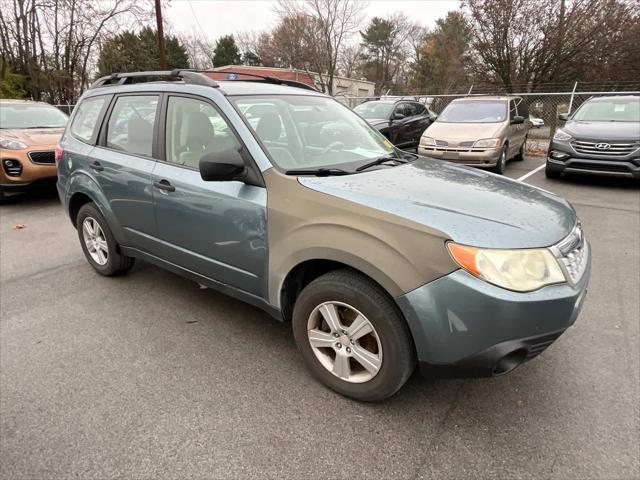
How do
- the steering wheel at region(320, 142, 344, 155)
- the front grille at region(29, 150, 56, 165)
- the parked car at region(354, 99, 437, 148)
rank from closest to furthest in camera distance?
the steering wheel at region(320, 142, 344, 155) → the front grille at region(29, 150, 56, 165) → the parked car at region(354, 99, 437, 148)

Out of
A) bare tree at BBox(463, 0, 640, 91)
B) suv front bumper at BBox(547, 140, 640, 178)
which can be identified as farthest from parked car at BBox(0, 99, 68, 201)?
bare tree at BBox(463, 0, 640, 91)

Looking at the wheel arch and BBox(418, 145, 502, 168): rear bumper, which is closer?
the wheel arch

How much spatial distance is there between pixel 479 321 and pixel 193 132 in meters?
2.25

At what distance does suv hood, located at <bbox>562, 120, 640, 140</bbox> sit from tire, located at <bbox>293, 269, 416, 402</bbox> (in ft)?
23.5

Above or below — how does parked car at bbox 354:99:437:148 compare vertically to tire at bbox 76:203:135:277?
above

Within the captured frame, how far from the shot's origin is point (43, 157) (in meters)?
6.89

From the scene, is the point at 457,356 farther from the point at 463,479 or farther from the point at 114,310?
the point at 114,310

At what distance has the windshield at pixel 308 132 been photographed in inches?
107

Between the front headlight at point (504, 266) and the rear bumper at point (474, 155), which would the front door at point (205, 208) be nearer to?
the front headlight at point (504, 266)

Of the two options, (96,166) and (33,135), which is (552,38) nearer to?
(33,135)

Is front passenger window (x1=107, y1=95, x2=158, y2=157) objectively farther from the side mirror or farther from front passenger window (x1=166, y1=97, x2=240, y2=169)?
the side mirror

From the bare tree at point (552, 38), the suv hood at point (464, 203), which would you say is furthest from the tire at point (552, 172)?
the bare tree at point (552, 38)

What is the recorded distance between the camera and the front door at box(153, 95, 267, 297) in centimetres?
259

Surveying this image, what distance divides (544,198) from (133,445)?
2.66 m
